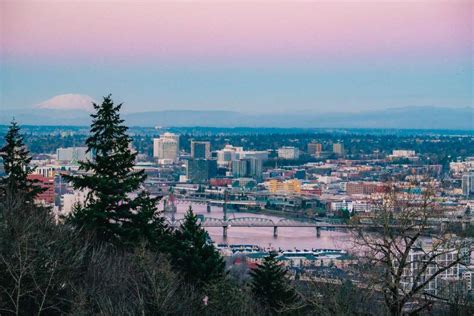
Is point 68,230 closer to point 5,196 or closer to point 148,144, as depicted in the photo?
point 5,196

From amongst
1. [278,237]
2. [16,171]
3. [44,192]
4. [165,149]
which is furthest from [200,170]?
[16,171]

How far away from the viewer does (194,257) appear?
499 centimetres

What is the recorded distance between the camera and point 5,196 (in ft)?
16.9

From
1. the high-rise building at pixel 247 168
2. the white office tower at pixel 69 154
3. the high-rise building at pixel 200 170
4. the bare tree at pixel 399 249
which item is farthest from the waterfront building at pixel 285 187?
the bare tree at pixel 399 249

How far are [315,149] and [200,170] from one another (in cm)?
956

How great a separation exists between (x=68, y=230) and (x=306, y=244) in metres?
11.0

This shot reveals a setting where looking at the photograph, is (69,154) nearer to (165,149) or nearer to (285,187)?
(285,187)

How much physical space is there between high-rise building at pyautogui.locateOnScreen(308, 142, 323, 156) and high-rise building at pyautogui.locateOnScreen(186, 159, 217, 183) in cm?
712

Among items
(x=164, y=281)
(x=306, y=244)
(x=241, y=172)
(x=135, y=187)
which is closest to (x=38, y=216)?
(x=135, y=187)

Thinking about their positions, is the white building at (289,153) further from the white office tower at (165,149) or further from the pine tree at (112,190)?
the pine tree at (112,190)

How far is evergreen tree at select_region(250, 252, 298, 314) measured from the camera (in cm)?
456

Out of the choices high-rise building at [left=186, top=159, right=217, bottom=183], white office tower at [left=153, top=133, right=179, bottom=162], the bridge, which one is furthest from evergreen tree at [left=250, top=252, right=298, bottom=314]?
white office tower at [left=153, top=133, right=179, bottom=162]

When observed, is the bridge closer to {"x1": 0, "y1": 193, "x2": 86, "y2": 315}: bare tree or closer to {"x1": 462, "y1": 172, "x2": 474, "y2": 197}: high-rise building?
{"x1": 462, "y1": 172, "x2": 474, "y2": 197}: high-rise building

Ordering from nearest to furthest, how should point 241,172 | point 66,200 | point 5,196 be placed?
point 5,196 → point 66,200 → point 241,172
